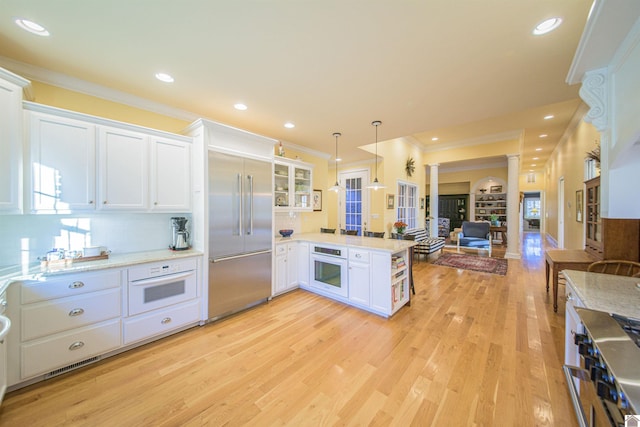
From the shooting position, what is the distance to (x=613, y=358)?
0.87 metres

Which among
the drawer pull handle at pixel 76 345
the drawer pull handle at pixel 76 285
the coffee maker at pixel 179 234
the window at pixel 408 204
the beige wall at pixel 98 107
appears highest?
the beige wall at pixel 98 107

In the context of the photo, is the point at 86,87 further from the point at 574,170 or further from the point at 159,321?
the point at 574,170

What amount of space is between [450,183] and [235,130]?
385 inches

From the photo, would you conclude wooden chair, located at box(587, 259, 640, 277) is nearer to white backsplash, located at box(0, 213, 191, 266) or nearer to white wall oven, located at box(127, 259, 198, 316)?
white wall oven, located at box(127, 259, 198, 316)

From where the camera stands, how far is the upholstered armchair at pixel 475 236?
22.1ft

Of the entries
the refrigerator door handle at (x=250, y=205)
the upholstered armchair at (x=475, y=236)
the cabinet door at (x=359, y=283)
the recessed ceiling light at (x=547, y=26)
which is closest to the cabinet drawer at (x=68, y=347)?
the refrigerator door handle at (x=250, y=205)

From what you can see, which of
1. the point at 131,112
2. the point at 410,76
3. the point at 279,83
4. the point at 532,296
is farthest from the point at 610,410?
the point at 131,112

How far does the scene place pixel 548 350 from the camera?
2229 millimetres

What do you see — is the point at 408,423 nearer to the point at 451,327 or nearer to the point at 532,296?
the point at 451,327

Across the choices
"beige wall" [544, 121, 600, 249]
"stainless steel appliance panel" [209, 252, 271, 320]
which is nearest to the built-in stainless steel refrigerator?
"stainless steel appliance panel" [209, 252, 271, 320]

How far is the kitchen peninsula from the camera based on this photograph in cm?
293

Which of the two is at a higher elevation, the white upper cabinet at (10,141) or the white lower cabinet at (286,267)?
the white upper cabinet at (10,141)

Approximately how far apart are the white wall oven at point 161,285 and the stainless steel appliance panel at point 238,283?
0.24m

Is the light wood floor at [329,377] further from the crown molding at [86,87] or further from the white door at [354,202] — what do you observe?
the white door at [354,202]
